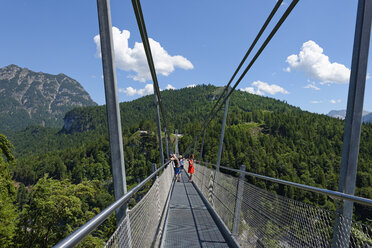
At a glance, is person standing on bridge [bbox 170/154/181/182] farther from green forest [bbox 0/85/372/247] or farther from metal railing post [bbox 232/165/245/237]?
metal railing post [bbox 232/165/245/237]

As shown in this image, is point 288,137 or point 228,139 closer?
point 228,139

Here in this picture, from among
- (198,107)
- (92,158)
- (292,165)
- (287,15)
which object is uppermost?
(198,107)

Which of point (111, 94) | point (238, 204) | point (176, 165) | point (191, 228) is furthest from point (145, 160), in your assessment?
point (111, 94)

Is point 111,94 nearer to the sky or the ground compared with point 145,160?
nearer to the sky

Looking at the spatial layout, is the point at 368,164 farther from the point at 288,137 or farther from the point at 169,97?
the point at 169,97

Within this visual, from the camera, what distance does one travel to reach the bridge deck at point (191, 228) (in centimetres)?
354

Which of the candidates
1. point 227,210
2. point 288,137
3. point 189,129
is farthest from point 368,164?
point 227,210

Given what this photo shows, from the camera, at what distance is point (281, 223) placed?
2.14 metres

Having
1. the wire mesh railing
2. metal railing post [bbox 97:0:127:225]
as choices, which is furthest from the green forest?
metal railing post [bbox 97:0:127:225]

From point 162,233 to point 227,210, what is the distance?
41.7 inches

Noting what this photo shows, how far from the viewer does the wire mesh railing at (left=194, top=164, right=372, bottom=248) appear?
151 cm

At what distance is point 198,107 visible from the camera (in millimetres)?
159875

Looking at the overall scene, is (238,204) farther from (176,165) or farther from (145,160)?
(145,160)

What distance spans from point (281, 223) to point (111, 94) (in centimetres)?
174
